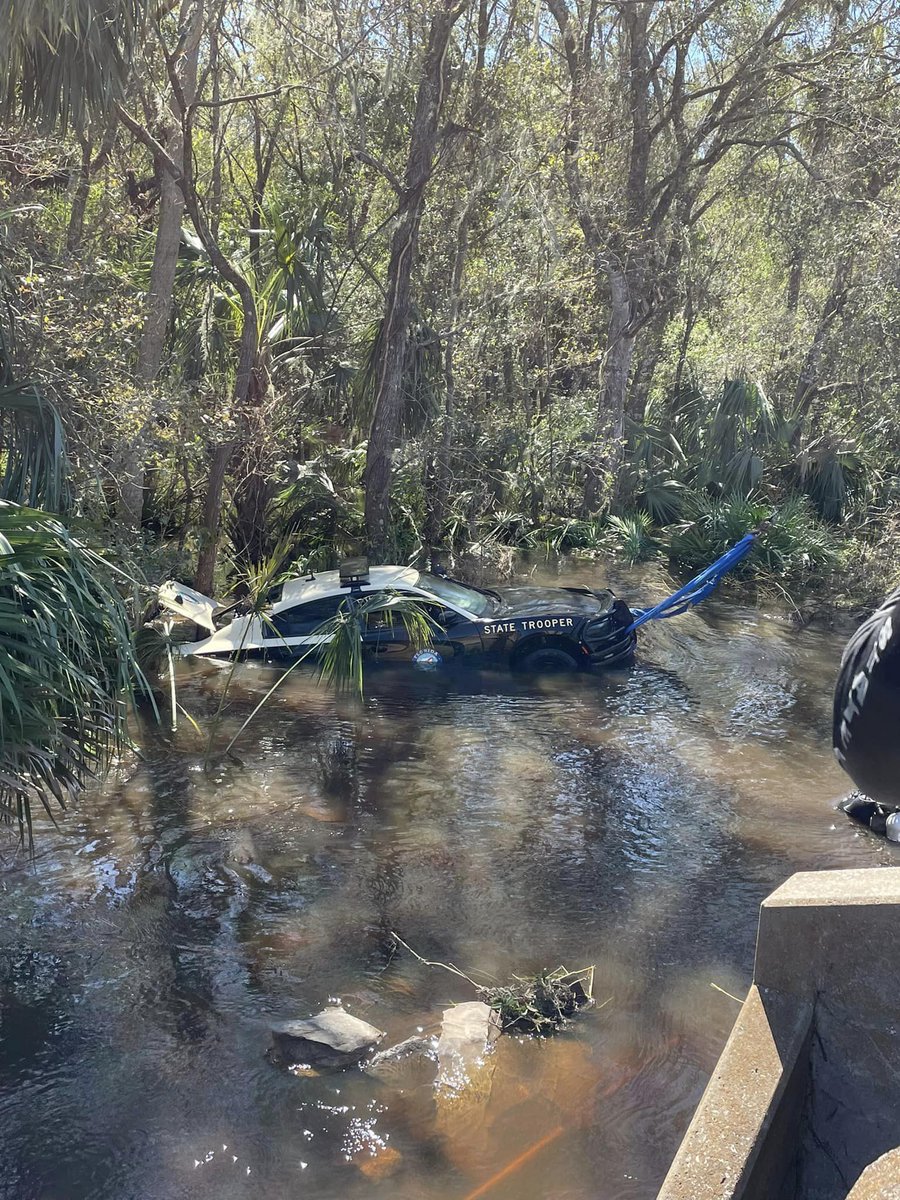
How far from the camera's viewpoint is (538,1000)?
20.4ft

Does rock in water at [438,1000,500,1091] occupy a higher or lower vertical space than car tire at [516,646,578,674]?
lower

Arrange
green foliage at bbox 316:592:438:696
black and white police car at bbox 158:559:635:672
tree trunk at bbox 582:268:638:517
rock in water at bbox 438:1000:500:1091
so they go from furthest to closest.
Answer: tree trunk at bbox 582:268:638:517, black and white police car at bbox 158:559:635:672, green foliage at bbox 316:592:438:696, rock in water at bbox 438:1000:500:1091

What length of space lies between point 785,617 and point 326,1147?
12.6 metres

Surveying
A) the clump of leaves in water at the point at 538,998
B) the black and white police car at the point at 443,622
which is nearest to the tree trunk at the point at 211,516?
the black and white police car at the point at 443,622

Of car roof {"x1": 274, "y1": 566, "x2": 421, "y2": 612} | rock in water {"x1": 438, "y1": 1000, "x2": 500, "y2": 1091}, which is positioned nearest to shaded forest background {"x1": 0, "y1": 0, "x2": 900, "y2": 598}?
car roof {"x1": 274, "y1": 566, "x2": 421, "y2": 612}

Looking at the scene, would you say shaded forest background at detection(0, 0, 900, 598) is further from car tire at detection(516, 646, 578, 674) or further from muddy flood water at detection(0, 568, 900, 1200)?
car tire at detection(516, 646, 578, 674)

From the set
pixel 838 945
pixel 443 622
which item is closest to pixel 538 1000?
pixel 838 945

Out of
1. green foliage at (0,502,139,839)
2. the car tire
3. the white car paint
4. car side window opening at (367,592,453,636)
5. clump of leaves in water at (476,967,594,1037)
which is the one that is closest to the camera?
green foliage at (0,502,139,839)

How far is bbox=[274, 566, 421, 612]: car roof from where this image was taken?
1194 cm

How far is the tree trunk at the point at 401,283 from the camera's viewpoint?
1469 cm

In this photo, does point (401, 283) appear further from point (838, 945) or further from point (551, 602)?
point (838, 945)

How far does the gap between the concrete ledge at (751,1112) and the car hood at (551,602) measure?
8.87 metres

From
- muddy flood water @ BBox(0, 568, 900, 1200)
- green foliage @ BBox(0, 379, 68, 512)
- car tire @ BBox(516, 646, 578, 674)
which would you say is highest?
green foliage @ BBox(0, 379, 68, 512)

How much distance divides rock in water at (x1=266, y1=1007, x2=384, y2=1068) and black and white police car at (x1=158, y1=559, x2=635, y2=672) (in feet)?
19.6
